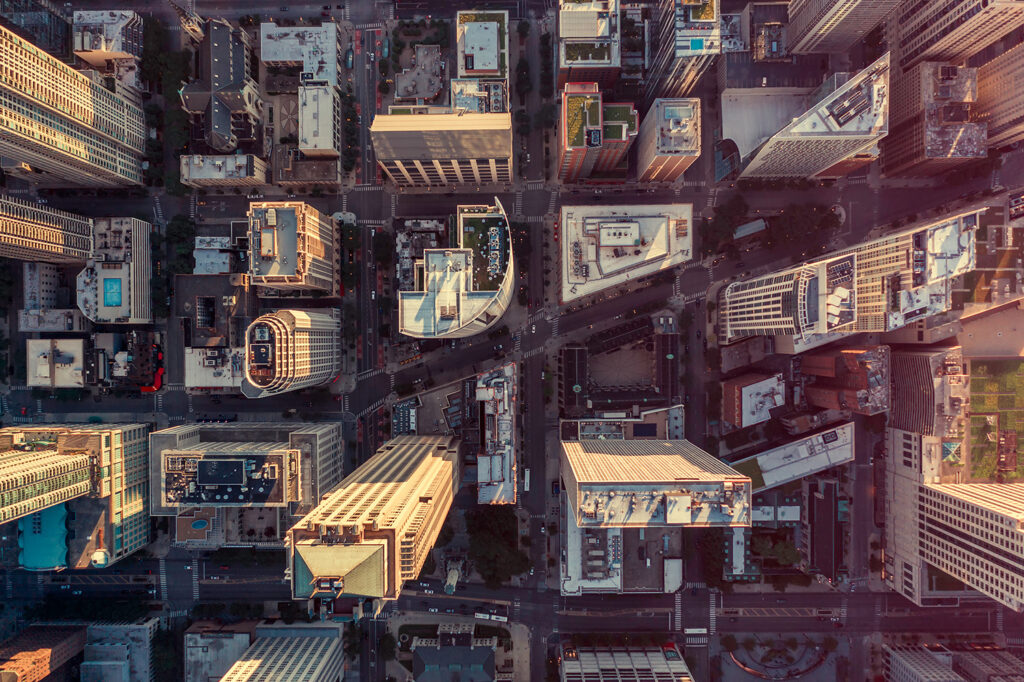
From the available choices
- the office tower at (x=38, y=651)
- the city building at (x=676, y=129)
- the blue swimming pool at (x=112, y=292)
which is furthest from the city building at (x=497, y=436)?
the office tower at (x=38, y=651)

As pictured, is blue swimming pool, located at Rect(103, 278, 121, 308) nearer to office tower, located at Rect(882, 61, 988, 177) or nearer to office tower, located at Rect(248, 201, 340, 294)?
office tower, located at Rect(248, 201, 340, 294)

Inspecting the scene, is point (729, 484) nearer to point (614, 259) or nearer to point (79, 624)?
point (614, 259)

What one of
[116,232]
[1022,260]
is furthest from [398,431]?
[1022,260]

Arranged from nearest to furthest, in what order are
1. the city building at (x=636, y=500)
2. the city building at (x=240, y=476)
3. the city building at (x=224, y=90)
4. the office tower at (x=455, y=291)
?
the city building at (x=636, y=500) → the office tower at (x=455, y=291) → the city building at (x=240, y=476) → the city building at (x=224, y=90)

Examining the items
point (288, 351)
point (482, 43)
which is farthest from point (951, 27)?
point (288, 351)

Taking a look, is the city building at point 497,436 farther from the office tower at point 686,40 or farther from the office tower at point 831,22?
the office tower at point 831,22

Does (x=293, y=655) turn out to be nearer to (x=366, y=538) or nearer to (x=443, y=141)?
(x=366, y=538)
